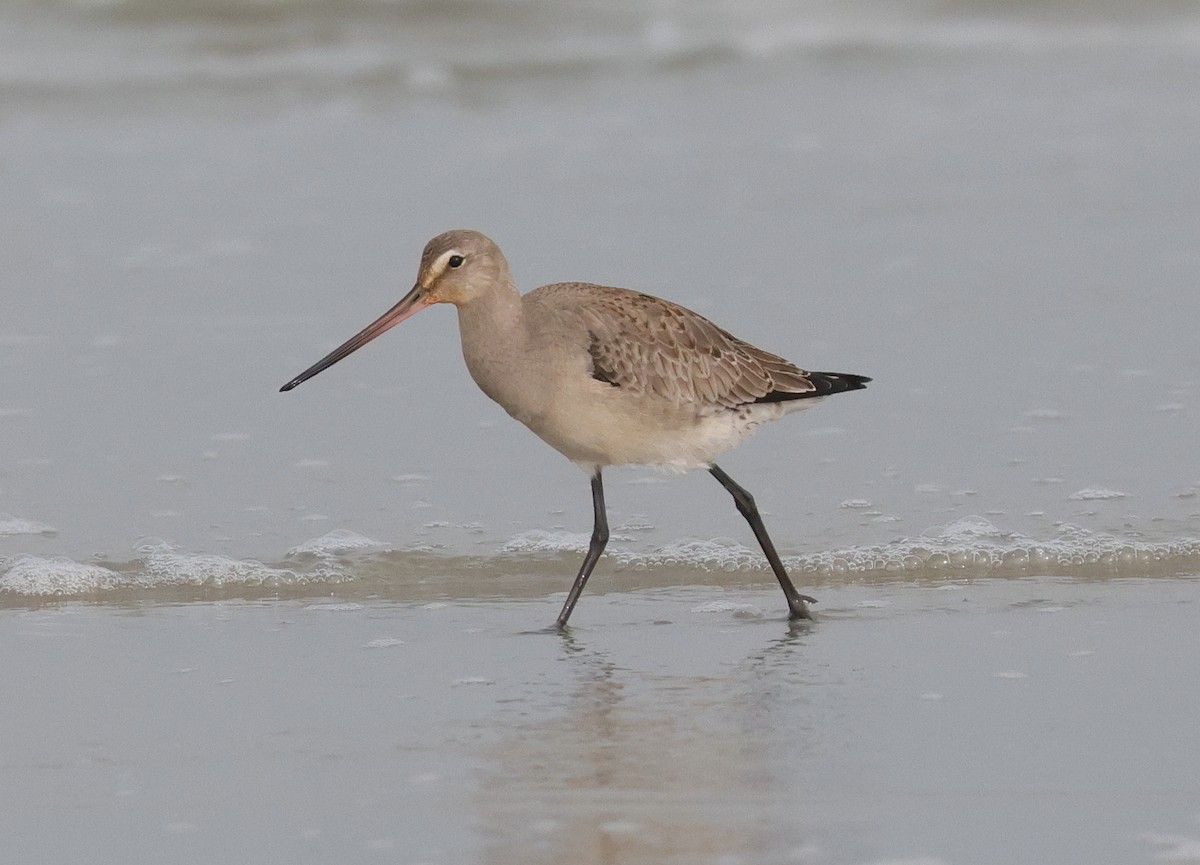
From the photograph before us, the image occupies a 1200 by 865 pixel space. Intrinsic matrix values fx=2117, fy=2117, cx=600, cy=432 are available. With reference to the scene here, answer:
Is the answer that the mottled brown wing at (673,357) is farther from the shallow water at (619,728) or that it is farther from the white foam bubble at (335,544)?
the white foam bubble at (335,544)

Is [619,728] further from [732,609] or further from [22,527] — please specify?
[22,527]

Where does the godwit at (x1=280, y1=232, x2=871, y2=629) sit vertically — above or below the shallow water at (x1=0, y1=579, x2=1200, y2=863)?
above

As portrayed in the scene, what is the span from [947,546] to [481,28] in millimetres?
11821

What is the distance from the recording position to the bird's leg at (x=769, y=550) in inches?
229

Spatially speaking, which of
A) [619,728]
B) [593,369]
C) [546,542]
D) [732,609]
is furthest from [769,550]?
[619,728]

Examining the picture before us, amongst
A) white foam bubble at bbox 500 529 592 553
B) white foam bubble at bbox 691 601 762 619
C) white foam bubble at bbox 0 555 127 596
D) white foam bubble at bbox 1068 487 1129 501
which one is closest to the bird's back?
white foam bubble at bbox 691 601 762 619

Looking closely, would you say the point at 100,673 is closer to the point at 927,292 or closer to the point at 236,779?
the point at 236,779

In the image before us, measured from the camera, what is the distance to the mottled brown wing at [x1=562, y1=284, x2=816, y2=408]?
5910 mm

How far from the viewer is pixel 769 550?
598cm

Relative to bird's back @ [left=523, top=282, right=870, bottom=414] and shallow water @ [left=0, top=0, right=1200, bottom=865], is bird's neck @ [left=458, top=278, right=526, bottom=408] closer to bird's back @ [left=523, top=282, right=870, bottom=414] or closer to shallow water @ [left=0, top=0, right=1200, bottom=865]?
bird's back @ [left=523, top=282, right=870, bottom=414]

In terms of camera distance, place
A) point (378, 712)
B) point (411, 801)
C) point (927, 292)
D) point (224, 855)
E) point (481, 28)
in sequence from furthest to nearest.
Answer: point (481, 28), point (927, 292), point (378, 712), point (411, 801), point (224, 855)

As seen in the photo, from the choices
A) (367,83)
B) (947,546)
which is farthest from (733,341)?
(367,83)

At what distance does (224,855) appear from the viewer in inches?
158

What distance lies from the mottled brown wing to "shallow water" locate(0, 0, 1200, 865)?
57 centimetres
